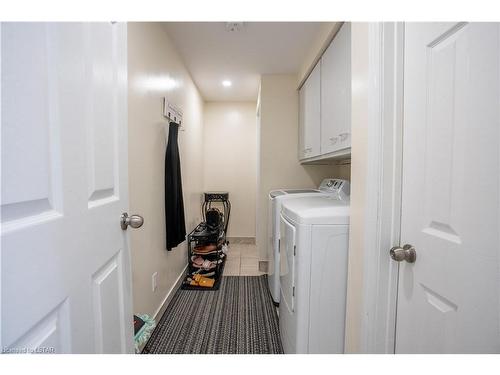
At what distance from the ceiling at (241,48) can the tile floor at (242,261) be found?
2411 mm

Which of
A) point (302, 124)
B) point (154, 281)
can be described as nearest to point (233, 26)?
point (302, 124)

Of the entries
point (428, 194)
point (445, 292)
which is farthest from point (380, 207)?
point (445, 292)

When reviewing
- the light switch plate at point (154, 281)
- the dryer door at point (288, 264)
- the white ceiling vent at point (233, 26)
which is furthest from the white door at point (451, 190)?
the light switch plate at point (154, 281)

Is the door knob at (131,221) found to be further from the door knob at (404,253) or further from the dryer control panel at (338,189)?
the dryer control panel at (338,189)

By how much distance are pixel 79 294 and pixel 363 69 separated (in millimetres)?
1219

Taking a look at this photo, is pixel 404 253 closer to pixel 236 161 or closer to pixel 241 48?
pixel 241 48

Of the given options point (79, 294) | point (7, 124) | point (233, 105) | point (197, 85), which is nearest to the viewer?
point (7, 124)

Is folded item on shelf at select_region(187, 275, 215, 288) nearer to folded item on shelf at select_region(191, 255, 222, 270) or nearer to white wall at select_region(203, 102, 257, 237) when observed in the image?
folded item on shelf at select_region(191, 255, 222, 270)

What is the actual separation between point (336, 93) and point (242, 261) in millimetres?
→ 2310

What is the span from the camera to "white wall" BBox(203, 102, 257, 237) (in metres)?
3.66

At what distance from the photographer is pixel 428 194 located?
2.13ft

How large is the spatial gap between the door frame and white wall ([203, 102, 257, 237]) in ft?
9.61

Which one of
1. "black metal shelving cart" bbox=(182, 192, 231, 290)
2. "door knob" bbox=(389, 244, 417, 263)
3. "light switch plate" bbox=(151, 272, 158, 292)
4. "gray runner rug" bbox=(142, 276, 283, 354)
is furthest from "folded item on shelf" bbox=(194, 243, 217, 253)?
"door knob" bbox=(389, 244, 417, 263)
